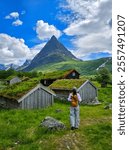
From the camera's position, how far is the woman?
1817 cm

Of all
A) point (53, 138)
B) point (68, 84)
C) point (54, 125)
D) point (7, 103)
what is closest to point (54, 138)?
point (53, 138)

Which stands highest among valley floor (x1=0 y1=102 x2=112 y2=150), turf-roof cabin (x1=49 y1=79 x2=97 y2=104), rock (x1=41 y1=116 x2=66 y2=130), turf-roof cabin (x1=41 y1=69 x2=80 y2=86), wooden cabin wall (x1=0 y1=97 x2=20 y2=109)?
turf-roof cabin (x1=41 y1=69 x2=80 y2=86)

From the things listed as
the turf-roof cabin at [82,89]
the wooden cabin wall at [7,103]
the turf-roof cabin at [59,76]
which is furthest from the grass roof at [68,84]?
the turf-roof cabin at [59,76]

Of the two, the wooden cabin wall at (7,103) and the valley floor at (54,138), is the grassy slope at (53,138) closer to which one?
the valley floor at (54,138)

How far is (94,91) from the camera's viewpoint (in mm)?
46656

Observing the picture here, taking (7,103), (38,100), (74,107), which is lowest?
(7,103)

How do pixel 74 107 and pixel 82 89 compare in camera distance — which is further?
pixel 82 89

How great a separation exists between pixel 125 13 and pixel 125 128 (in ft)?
11.5

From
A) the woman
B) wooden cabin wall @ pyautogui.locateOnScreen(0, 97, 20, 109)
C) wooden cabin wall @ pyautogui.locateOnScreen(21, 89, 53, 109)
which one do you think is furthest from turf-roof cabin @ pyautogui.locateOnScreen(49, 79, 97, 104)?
the woman

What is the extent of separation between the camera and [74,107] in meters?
18.3

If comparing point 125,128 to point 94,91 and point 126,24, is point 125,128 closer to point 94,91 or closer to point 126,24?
point 126,24

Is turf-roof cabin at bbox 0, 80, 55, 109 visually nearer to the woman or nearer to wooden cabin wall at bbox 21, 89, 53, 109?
wooden cabin wall at bbox 21, 89, 53, 109

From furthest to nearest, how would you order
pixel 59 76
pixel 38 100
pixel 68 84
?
1. pixel 59 76
2. pixel 68 84
3. pixel 38 100

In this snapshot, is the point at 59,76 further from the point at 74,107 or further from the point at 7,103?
the point at 74,107
